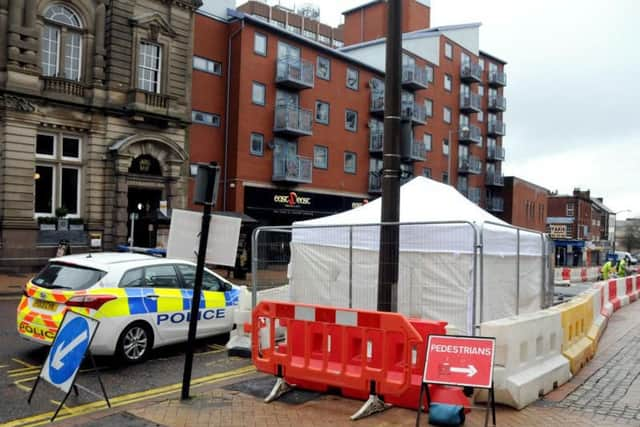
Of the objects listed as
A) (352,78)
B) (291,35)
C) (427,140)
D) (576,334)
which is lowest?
(576,334)

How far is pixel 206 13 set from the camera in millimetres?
29750

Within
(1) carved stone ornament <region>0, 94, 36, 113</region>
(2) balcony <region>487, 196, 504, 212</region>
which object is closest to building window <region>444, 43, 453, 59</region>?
(2) balcony <region>487, 196, 504, 212</region>

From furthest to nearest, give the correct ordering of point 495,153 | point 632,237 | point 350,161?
point 632,237 → point 495,153 → point 350,161

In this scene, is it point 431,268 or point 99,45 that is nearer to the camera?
point 431,268

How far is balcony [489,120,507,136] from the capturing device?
2175 inches

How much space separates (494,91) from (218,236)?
178ft

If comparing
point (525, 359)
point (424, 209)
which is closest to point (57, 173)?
point (424, 209)

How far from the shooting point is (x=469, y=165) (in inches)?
1993

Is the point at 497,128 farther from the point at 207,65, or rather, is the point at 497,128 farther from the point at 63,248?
the point at 63,248

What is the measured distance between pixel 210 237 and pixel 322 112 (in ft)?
97.2

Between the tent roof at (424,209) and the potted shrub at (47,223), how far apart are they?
15.0 m

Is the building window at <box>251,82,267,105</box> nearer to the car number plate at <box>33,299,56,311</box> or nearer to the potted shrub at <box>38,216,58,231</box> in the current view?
the potted shrub at <box>38,216,58,231</box>

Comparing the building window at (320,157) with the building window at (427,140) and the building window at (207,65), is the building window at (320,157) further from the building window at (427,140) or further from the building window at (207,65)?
the building window at (427,140)

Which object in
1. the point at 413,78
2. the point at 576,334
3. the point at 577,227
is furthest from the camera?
the point at 577,227
